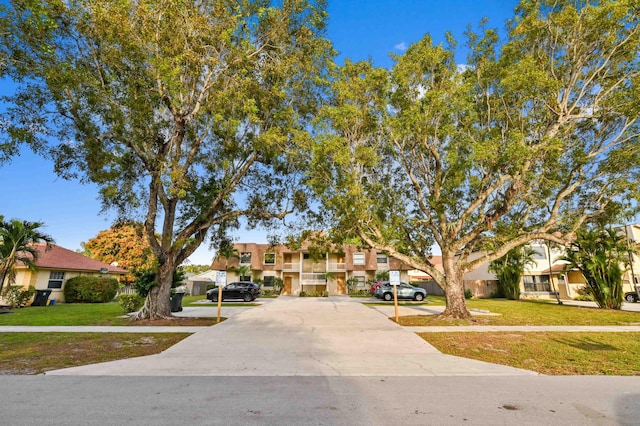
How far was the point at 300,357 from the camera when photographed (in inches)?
285

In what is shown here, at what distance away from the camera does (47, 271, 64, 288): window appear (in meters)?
21.6

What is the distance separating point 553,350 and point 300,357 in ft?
21.6

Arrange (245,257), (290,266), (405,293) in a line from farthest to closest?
(245,257)
(290,266)
(405,293)

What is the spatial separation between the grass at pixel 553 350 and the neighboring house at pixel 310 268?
24.5 m

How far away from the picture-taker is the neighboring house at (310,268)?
34.8 metres

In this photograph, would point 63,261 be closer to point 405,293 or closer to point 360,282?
point 405,293

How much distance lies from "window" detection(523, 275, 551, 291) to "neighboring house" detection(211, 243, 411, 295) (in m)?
11.6

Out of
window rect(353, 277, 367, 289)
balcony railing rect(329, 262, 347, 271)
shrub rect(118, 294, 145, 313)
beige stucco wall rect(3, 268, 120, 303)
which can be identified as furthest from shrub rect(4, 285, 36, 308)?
window rect(353, 277, 367, 289)

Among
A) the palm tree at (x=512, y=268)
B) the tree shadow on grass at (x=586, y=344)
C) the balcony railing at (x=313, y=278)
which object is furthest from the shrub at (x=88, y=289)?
the palm tree at (x=512, y=268)

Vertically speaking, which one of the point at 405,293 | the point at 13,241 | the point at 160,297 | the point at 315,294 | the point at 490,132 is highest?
the point at 490,132

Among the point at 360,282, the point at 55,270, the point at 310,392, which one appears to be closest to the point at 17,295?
the point at 55,270

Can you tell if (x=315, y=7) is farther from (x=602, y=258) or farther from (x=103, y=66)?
(x=602, y=258)

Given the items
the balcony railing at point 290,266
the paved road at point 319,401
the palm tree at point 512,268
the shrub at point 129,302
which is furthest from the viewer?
the balcony railing at point 290,266

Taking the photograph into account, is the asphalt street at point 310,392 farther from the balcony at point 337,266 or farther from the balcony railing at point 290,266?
the balcony railing at point 290,266
